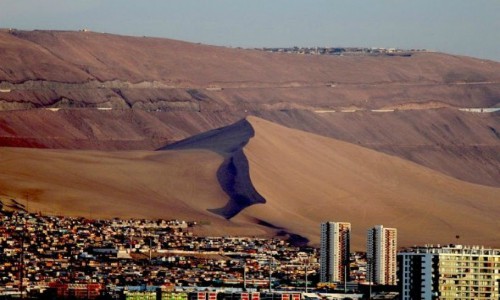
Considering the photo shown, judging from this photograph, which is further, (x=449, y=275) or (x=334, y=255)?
(x=334, y=255)

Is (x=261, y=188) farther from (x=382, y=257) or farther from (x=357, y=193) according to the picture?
(x=382, y=257)

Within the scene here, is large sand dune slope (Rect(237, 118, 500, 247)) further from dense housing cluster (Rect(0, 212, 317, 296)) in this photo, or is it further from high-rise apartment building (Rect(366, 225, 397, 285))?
high-rise apartment building (Rect(366, 225, 397, 285))

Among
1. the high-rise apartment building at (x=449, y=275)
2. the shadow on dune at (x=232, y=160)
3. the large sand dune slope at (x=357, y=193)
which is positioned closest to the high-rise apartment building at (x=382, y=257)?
the large sand dune slope at (x=357, y=193)

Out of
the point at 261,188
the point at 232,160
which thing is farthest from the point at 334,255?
the point at 232,160

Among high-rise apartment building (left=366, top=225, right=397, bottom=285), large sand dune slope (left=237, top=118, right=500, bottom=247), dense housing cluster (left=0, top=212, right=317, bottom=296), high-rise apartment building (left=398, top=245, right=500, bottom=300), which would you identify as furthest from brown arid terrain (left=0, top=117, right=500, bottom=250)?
high-rise apartment building (left=398, top=245, right=500, bottom=300)

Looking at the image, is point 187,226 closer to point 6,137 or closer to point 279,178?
point 279,178
